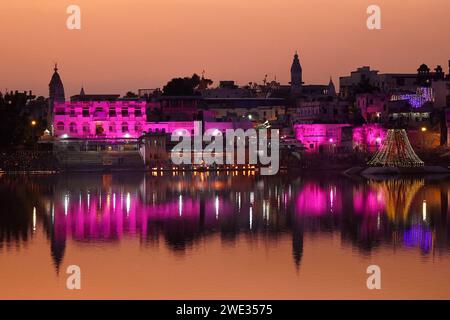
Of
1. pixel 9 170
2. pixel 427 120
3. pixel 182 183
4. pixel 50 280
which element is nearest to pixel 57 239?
pixel 50 280

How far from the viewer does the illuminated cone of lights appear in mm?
62406

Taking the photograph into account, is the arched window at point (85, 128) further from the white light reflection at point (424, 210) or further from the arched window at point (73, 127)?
the white light reflection at point (424, 210)

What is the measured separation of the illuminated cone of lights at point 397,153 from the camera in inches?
2457

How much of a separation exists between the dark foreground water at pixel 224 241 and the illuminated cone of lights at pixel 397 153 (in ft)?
37.8

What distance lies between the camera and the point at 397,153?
6312 cm

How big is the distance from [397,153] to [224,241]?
1365 inches

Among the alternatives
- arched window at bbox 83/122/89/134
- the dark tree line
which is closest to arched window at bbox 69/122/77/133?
arched window at bbox 83/122/89/134

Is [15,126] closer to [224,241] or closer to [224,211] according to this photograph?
[224,211]

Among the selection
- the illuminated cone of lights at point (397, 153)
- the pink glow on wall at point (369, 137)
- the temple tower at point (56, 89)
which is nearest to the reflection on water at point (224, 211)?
the illuminated cone of lights at point (397, 153)

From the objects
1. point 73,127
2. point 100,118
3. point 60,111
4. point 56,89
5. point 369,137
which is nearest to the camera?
point 369,137

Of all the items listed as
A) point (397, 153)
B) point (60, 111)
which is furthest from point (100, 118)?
point (397, 153)

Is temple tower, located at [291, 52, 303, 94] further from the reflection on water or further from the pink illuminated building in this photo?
the reflection on water

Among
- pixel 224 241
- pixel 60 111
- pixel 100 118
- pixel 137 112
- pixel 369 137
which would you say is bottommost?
pixel 224 241

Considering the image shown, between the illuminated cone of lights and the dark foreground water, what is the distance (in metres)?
11.5
